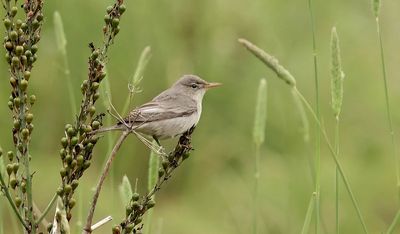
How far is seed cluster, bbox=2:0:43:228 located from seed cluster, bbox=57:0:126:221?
94 millimetres

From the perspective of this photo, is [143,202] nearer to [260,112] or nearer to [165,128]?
[260,112]

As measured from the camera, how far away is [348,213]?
18.5 ft

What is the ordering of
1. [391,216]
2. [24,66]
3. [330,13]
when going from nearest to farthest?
[24,66], [391,216], [330,13]

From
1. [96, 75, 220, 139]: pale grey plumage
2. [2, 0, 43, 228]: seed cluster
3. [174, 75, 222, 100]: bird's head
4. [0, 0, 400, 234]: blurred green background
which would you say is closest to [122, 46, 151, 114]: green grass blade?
[96, 75, 220, 139]: pale grey plumage

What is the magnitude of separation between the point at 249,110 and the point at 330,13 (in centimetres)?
102

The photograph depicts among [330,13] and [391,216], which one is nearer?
[391,216]

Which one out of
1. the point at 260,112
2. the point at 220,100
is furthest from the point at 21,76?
the point at 220,100

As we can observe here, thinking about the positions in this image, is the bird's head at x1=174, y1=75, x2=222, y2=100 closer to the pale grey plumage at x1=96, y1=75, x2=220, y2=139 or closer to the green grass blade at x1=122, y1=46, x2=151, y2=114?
the pale grey plumage at x1=96, y1=75, x2=220, y2=139

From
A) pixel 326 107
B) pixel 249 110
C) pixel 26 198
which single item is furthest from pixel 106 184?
pixel 26 198

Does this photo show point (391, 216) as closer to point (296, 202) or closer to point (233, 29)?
point (296, 202)

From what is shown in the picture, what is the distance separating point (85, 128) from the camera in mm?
2301

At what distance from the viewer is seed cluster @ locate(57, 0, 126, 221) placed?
2.29 m

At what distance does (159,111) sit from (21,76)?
3.70ft

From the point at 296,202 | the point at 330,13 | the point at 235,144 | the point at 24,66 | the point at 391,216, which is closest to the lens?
the point at 24,66
